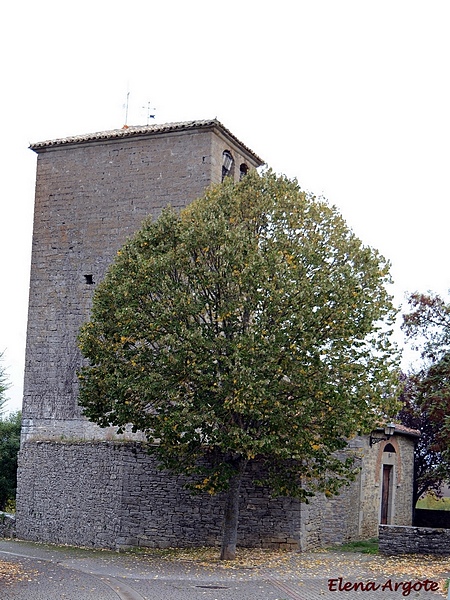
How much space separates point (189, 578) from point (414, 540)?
231 inches

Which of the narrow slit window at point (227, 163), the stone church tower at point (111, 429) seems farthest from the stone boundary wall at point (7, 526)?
the narrow slit window at point (227, 163)

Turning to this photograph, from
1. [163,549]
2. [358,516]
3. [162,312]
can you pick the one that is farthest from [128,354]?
[358,516]

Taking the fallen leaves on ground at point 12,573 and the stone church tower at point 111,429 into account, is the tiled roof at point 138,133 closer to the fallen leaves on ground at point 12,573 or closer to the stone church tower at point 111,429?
the stone church tower at point 111,429

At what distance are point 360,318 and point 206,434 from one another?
4.18 metres

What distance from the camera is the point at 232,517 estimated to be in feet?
60.0

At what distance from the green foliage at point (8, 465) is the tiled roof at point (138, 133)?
464 inches

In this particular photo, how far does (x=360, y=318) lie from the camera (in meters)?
17.5

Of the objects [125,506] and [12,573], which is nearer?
[12,573]

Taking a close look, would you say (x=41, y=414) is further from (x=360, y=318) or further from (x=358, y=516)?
(x=360, y=318)

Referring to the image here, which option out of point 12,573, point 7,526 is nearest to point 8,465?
point 7,526

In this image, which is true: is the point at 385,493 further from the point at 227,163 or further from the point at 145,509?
the point at 227,163

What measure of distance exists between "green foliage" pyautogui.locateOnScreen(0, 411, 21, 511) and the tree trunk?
1588 centimetres

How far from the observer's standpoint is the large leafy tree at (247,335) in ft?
55.6

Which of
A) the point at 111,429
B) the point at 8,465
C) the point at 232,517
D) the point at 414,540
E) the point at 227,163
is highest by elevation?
the point at 227,163
